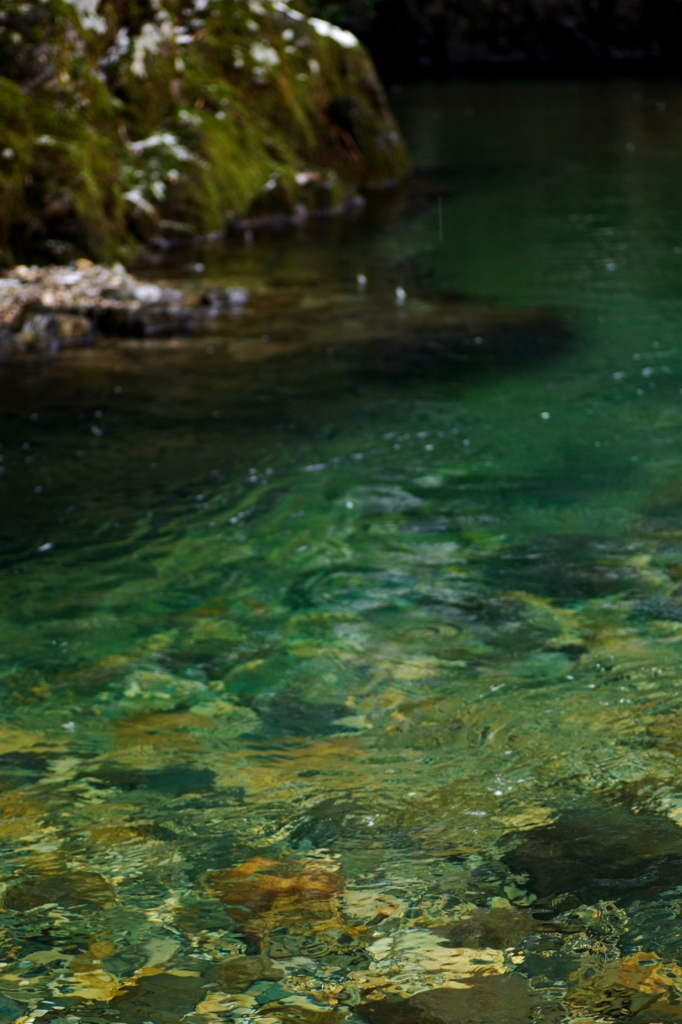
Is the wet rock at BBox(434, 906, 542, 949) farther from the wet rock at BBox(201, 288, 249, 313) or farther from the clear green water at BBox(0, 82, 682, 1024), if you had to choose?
the wet rock at BBox(201, 288, 249, 313)

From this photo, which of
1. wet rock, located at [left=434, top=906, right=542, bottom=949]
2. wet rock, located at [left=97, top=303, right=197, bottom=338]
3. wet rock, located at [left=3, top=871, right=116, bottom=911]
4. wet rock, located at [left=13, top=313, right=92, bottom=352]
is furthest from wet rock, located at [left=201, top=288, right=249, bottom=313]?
wet rock, located at [left=434, top=906, right=542, bottom=949]

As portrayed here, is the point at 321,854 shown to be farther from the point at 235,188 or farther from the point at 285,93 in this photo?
the point at 285,93

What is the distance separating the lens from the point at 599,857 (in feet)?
12.8

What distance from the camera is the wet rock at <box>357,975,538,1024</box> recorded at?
3201 mm

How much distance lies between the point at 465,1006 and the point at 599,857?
87 centimetres

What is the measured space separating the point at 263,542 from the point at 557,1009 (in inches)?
172

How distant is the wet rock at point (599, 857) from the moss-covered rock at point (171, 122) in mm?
11581

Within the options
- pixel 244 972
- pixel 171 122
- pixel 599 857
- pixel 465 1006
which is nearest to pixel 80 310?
pixel 171 122

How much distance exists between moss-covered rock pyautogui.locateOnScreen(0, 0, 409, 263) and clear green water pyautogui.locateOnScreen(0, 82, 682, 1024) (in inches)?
142

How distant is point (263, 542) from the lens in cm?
727

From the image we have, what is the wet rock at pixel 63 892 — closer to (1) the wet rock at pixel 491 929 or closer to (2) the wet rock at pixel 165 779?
(2) the wet rock at pixel 165 779

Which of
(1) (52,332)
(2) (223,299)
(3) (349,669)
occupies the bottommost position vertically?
(3) (349,669)

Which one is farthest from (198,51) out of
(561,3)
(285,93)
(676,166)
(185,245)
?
→ (561,3)

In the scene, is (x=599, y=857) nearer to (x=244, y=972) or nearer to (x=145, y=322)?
(x=244, y=972)
